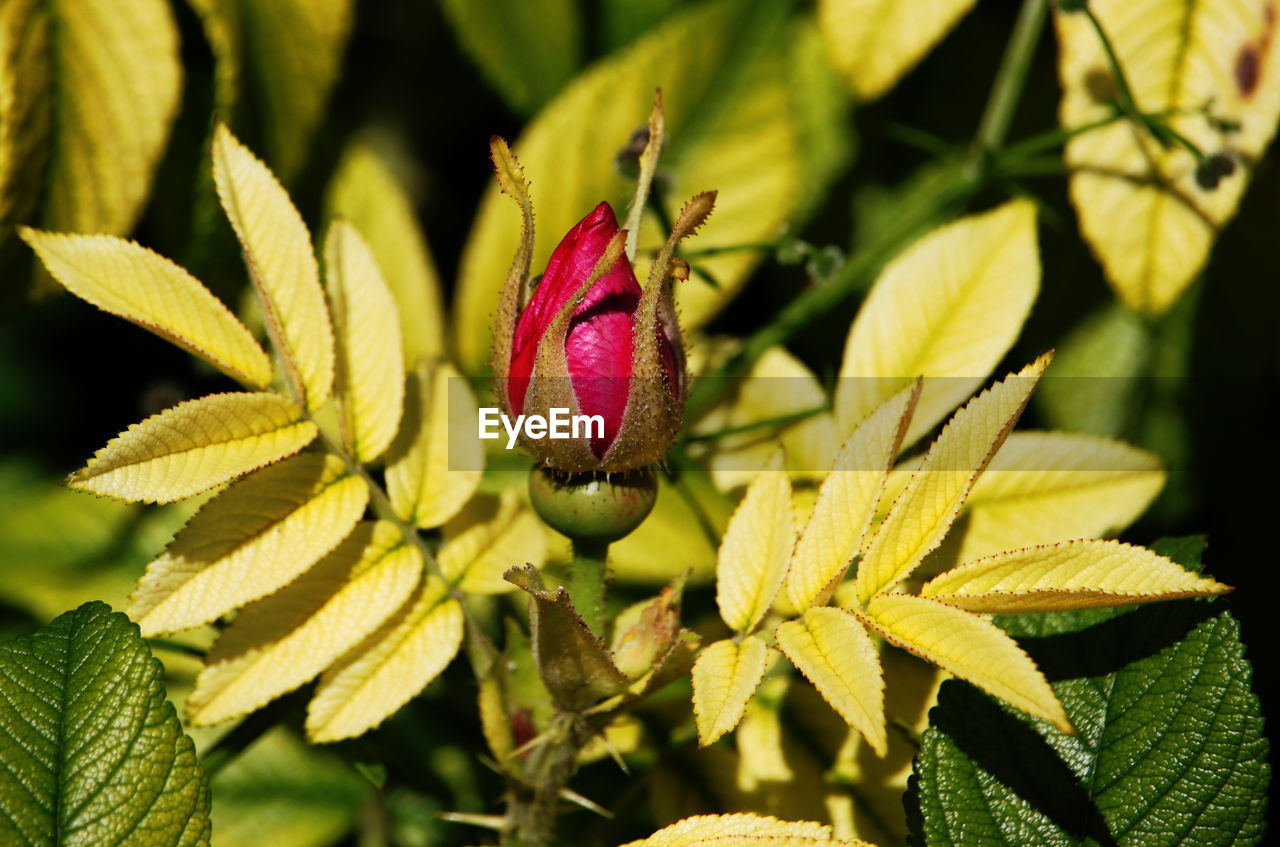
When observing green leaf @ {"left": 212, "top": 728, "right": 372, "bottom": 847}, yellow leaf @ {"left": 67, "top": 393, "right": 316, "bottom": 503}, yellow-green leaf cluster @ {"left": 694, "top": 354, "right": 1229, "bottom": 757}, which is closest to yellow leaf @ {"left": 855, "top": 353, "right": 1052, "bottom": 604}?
yellow-green leaf cluster @ {"left": 694, "top": 354, "right": 1229, "bottom": 757}

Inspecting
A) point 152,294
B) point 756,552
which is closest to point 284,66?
point 152,294

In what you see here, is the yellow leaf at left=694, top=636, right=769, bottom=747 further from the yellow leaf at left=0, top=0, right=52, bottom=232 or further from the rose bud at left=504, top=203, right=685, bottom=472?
the yellow leaf at left=0, top=0, right=52, bottom=232

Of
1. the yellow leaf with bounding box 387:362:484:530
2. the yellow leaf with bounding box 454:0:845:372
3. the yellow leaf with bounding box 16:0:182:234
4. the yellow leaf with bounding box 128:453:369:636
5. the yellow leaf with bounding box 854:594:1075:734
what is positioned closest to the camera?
the yellow leaf with bounding box 854:594:1075:734

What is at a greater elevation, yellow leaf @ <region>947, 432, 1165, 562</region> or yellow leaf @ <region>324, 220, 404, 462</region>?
yellow leaf @ <region>324, 220, 404, 462</region>

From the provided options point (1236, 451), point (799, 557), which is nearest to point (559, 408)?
point (799, 557)

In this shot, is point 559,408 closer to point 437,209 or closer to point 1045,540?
point 1045,540

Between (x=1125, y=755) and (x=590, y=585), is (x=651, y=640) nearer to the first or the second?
(x=590, y=585)
